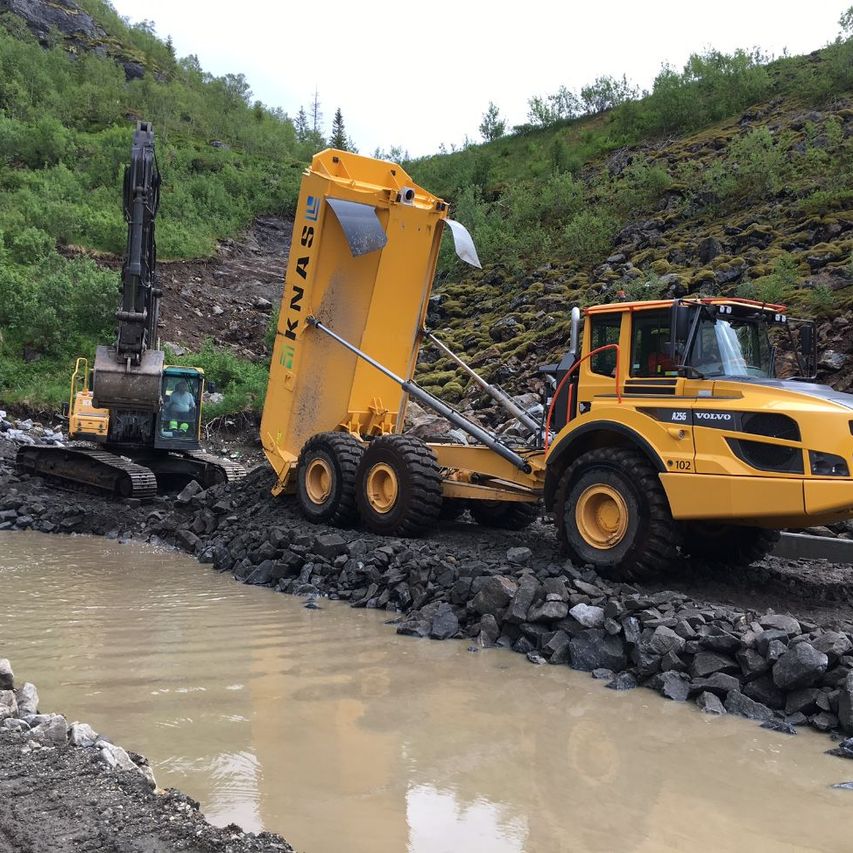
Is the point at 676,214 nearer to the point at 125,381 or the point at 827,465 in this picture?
the point at 125,381

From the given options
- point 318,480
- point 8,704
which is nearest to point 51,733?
point 8,704

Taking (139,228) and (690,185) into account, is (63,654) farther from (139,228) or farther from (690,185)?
(690,185)

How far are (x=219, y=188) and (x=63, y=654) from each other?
3225 cm

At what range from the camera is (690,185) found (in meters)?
20.9

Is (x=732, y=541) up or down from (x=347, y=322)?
down

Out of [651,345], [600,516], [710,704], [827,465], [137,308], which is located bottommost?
[710,704]

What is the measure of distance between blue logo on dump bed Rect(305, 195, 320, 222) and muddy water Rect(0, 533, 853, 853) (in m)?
4.55

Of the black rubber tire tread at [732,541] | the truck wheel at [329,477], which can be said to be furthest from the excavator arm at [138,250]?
the black rubber tire tread at [732,541]

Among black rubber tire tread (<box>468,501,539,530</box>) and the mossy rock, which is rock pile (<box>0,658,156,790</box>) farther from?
the mossy rock

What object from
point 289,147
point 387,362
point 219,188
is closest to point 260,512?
point 387,362

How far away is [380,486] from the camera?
8.59m

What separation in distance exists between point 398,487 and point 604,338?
8.25 feet

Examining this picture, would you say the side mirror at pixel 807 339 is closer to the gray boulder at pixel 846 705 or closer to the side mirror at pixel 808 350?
the side mirror at pixel 808 350

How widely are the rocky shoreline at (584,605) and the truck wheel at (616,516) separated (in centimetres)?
20
